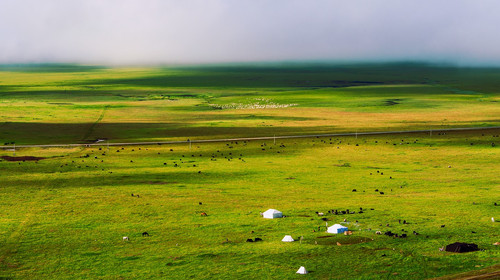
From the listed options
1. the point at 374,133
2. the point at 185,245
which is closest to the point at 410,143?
the point at 374,133

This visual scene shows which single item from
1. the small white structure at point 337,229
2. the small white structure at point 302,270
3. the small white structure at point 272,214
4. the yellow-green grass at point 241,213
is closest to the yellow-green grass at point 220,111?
the yellow-green grass at point 241,213

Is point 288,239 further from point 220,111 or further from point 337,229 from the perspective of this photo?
point 220,111

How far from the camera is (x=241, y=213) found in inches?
1160

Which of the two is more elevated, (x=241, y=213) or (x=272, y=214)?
(x=272, y=214)

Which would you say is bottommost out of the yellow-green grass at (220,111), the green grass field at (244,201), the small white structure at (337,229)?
the yellow-green grass at (220,111)

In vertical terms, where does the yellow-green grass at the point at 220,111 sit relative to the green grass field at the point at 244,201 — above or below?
below

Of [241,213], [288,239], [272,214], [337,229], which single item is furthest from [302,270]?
[241,213]

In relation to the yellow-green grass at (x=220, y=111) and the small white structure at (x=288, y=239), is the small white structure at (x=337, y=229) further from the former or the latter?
the yellow-green grass at (x=220, y=111)

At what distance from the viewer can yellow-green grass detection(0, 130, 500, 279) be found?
21125 millimetres

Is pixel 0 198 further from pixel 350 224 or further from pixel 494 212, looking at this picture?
pixel 494 212

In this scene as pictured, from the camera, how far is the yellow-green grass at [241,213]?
2112 centimetres

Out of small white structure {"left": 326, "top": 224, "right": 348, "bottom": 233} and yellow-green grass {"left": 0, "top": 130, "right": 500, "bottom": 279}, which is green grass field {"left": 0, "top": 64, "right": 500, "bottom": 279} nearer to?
yellow-green grass {"left": 0, "top": 130, "right": 500, "bottom": 279}

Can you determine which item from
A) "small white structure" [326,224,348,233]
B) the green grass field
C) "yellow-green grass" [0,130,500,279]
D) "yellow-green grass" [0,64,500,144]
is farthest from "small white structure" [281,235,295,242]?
"yellow-green grass" [0,64,500,144]

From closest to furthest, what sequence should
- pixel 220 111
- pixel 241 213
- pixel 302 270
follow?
1. pixel 302 270
2. pixel 241 213
3. pixel 220 111
